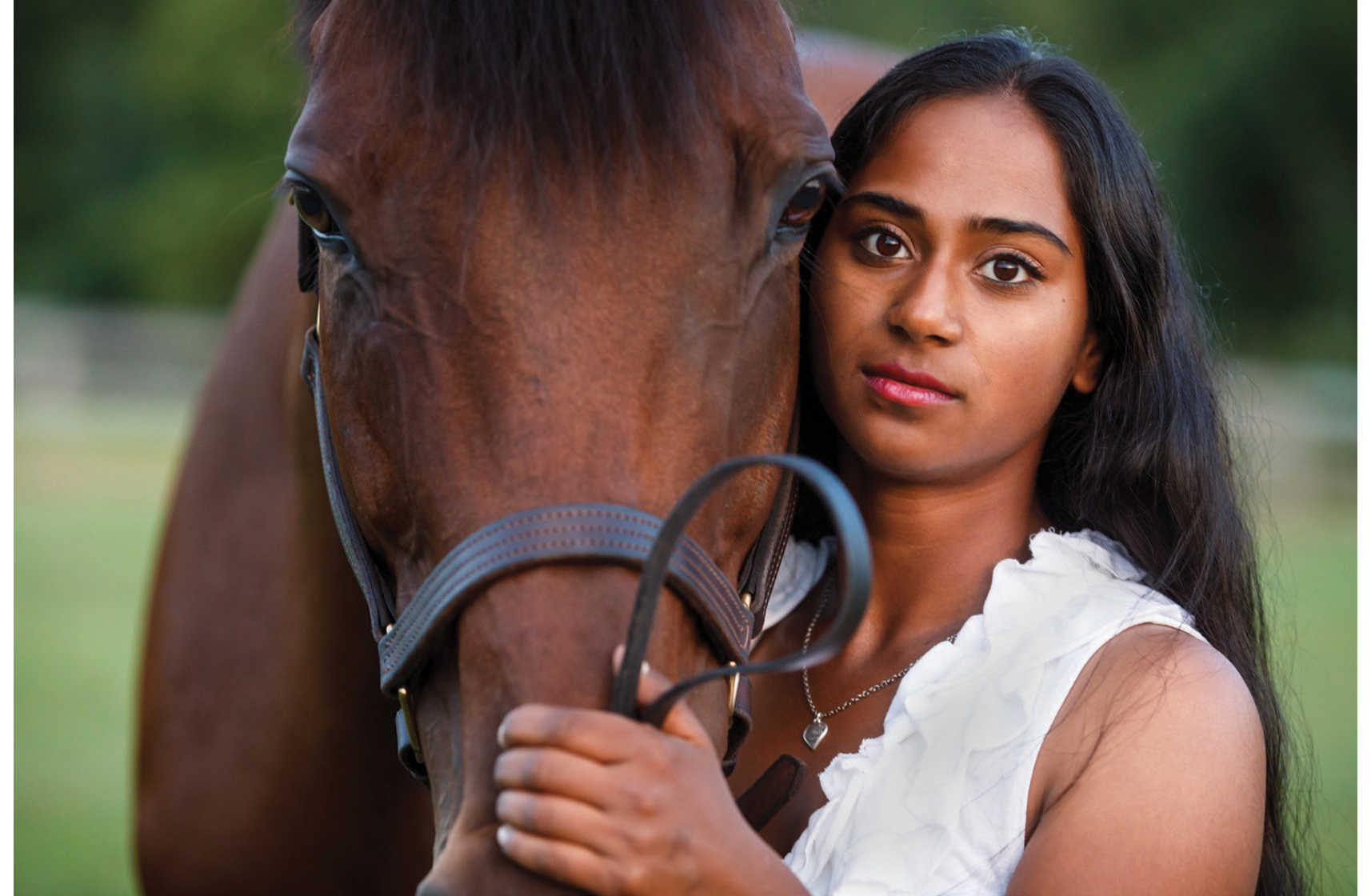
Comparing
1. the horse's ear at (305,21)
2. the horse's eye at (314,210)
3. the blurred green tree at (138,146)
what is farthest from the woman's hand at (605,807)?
the blurred green tree at (138,146)

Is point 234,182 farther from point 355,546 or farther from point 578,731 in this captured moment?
point 578,731

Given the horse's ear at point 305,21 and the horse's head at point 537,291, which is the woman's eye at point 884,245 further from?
the horse's ear at point 305,21

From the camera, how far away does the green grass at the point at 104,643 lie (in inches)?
200

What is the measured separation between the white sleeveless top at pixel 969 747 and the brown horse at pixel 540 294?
13.4 inches

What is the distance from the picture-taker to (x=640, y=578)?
1279 millimetres

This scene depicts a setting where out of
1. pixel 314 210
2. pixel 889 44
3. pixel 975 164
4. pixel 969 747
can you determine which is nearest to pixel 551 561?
pixel 314 210

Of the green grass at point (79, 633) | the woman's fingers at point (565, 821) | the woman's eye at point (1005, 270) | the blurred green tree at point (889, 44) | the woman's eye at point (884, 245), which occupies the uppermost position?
the blurred green tree at point (889, 44)

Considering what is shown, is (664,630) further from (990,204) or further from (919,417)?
(990,204)

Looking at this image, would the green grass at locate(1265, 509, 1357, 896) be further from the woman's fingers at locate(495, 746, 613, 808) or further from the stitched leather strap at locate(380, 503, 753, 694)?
the woman's fingers at locate(495, 746, 613, 808)

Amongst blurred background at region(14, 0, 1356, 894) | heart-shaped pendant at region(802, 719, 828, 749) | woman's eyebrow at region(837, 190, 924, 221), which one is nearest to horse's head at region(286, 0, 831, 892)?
woman's eyebrow at region(837, 190, 924, 221)

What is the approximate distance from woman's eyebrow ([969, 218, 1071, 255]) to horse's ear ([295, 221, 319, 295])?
90cm

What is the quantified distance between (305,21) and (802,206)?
2.62ft

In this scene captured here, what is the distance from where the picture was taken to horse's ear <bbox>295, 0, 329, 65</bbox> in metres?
1.85

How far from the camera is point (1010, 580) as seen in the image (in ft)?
6.02
